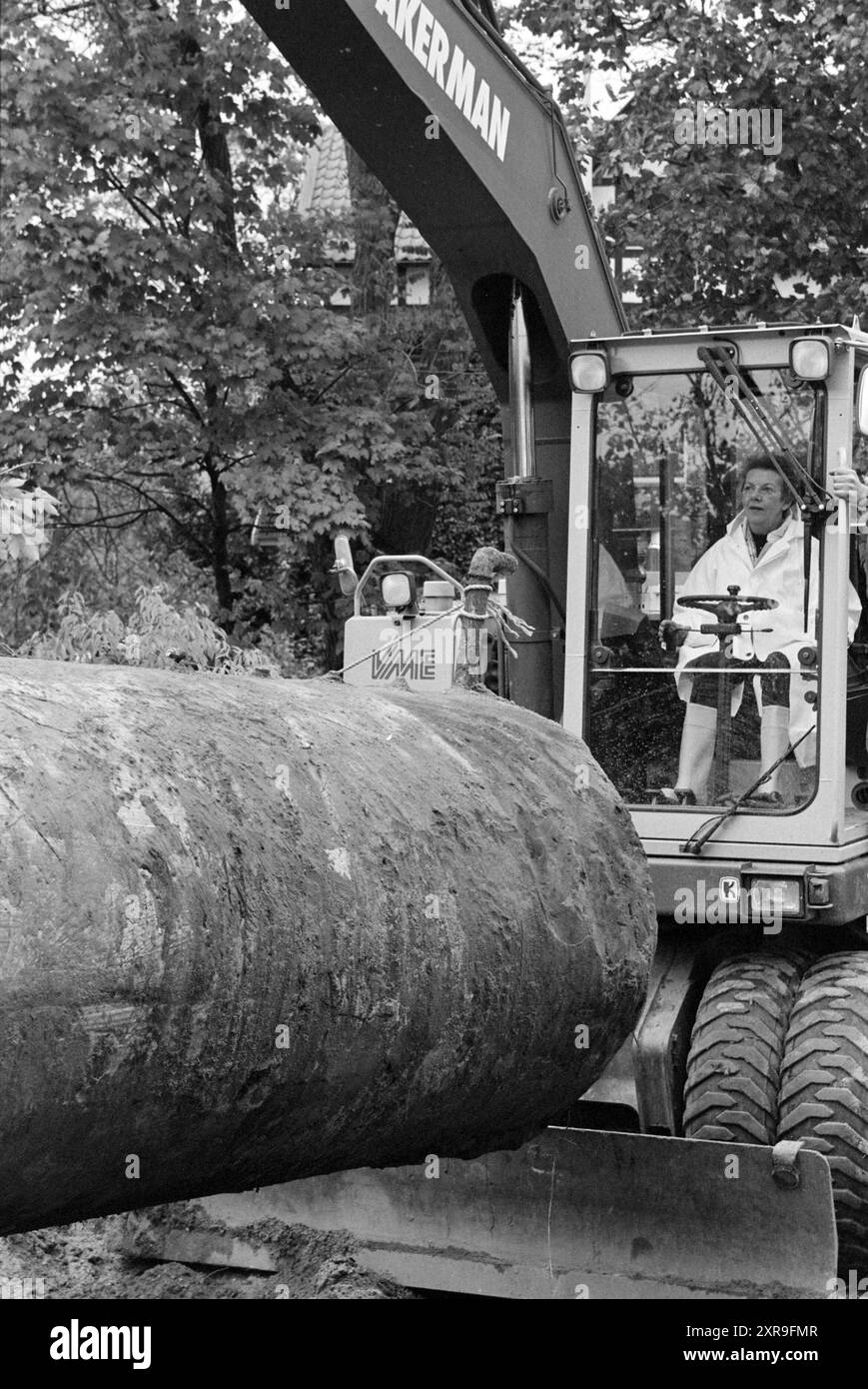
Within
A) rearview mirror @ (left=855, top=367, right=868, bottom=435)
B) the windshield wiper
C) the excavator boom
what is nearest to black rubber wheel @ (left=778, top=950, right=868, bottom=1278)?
the windshield wiper

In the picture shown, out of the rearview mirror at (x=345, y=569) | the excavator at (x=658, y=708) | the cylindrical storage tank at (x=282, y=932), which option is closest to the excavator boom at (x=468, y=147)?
the excavator at (x=658, y=708)

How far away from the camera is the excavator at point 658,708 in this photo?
183 inches

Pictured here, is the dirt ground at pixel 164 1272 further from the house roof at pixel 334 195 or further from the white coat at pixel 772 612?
the house roof at pixel 334 195

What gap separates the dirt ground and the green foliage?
4559 mm

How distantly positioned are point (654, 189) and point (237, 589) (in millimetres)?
4846

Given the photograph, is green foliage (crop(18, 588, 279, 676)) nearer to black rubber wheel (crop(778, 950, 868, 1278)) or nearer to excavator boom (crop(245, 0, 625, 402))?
excavator boom (crop(245, 0, 625, 402))

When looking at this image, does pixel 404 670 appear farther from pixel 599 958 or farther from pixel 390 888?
pixel 390 888

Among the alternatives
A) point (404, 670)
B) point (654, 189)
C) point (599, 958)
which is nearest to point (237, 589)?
point (654, 189)

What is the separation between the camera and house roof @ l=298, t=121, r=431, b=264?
14.6m

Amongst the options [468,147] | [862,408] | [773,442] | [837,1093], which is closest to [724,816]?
[837,1093]

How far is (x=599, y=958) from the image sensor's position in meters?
4.22

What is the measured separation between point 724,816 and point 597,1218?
1.23 m

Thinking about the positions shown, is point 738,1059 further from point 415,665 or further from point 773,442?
point 415,665

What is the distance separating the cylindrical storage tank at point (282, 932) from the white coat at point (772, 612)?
0.86m
